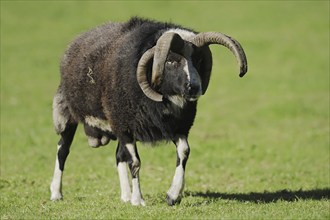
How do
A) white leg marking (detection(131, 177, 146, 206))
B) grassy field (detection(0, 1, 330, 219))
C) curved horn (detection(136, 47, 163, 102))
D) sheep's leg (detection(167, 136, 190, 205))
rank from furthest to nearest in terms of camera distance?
grassy field (detection(0, 1, 330, 219)), white leg marking (detection(131, 177, 146, 206)), curved horn (detection(136, 47, 163, 102)), sheep's leg (detection(167, 136, 190, 205))

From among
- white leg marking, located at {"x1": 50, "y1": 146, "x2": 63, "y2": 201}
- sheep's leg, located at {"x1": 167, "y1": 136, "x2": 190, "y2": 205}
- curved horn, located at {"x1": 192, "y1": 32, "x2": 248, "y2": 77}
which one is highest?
curved horn, located at {"x1": 192, "y1": 32, "x2": 248, "y2": 77}

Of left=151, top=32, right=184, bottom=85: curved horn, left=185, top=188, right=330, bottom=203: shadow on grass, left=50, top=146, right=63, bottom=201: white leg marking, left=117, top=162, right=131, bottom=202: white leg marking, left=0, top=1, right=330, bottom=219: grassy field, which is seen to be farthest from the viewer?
left=50, top=146, right=63, bottom=201: white leg marking

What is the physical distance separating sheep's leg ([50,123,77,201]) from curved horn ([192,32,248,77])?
363 cm

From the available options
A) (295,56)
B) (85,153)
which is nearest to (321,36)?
(295,56)

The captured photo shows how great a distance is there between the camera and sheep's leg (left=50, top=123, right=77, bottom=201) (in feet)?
45.1

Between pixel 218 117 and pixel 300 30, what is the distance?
20.1m

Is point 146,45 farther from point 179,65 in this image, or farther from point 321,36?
point 321,36

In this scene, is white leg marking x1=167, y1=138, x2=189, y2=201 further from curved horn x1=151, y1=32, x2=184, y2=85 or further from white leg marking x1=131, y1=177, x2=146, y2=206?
curved horn x1=151, y1=32, x2=184, y2=85

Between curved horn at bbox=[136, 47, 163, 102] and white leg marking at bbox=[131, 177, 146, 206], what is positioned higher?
curved horn at bbox=[136, 47, 163, 102]

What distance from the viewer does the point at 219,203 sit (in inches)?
458

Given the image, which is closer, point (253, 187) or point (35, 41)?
point (253, 187)

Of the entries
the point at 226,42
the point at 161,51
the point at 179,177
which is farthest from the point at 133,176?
the point at 226,42

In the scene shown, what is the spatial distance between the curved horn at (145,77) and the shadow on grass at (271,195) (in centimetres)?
228

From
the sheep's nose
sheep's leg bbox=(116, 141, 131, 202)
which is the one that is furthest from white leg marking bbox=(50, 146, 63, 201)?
the sheep's nose
